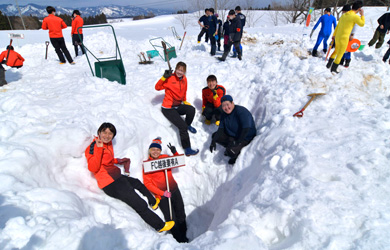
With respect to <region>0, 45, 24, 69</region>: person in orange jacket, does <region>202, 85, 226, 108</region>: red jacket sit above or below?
below

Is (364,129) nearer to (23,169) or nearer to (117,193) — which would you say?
(117,193)

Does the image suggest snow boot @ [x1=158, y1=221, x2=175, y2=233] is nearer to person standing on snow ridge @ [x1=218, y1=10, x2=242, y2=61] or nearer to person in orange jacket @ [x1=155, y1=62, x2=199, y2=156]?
person in orange jacket @ [x1=155, y1=62, x2=199, y2=156]

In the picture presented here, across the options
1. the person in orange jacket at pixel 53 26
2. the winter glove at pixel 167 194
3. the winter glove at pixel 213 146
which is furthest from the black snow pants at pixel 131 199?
the person in orange jacket at pixel 53 26

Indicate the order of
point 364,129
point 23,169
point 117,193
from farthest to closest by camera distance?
point 117,193
point 364,129
point 23,169

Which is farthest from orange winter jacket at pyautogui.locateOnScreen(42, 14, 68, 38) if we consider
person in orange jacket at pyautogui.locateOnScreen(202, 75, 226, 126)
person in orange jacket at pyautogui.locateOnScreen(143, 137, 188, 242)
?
person in orange jacket at pyautogui.locateOnScreen(143, 137, 188, 242)

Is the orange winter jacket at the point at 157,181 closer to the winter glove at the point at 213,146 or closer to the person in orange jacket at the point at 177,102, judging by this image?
the person in orange jacket at the point at 177,102

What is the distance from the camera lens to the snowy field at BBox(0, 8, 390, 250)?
1929 mm

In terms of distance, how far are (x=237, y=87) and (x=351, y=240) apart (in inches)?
174

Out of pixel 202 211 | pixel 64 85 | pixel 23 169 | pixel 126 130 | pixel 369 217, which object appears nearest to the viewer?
pixel 369 217

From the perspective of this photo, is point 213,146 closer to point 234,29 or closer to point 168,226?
point 168,226

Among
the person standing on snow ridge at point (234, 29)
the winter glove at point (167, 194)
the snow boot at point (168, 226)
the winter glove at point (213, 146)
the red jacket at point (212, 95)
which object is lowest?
the snow boot at point (168, 226)

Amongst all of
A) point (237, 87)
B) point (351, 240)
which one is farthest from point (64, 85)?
point (351, 240)

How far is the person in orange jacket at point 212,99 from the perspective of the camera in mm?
4820

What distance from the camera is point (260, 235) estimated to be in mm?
2115
